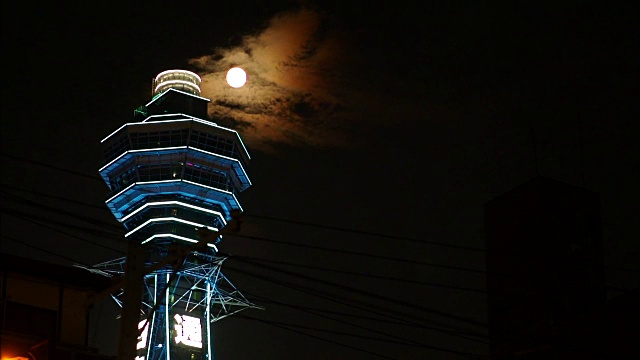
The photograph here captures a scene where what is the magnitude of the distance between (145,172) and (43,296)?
317 feet

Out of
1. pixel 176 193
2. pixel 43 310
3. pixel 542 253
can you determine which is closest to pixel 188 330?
pixel 176 193

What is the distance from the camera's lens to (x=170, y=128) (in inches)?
5182

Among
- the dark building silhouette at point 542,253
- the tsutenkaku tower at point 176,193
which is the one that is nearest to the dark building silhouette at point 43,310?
the dark building silhouette at point 542,253

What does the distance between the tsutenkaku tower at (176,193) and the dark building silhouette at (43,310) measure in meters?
90.9

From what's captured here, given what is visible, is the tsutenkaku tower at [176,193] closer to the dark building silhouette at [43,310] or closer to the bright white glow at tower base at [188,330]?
the bright white glow at tower base at [188,330]

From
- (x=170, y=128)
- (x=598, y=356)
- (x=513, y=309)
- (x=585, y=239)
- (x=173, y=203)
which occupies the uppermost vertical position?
(x=170, y=128)

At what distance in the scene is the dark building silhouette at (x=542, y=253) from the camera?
99312 millimetres

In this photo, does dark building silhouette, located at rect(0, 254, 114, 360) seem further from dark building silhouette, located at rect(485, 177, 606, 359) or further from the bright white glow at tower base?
the bright white glow at tower base

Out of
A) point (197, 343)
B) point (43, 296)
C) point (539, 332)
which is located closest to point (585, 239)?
point (539, 332)

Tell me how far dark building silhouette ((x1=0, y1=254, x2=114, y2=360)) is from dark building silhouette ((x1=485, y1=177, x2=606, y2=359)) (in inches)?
2599

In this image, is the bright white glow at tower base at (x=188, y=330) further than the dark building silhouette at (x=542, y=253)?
Yes

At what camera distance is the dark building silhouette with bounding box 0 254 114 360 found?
32250mm

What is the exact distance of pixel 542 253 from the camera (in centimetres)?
10131

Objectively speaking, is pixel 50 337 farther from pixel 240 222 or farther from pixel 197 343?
pixel 197 343
